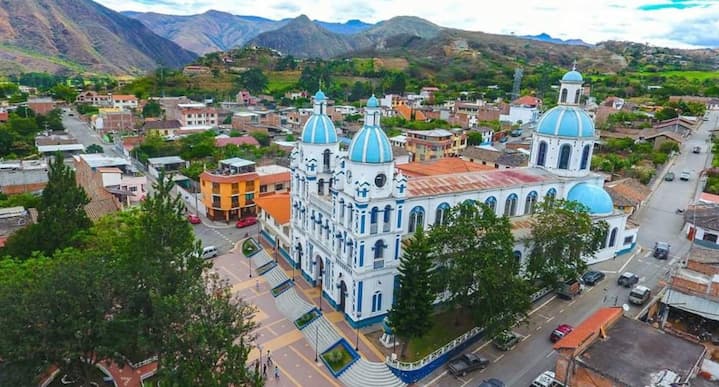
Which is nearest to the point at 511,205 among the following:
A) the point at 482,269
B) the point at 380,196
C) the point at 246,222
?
the point at 482,269

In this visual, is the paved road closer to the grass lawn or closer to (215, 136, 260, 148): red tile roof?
the grass lawn

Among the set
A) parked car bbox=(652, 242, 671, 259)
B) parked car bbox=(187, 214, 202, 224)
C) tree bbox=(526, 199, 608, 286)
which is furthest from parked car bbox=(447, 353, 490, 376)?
parked car bbox=(187, 214, 202, 224)

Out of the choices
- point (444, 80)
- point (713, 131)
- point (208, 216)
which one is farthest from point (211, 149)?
point (444, 80)

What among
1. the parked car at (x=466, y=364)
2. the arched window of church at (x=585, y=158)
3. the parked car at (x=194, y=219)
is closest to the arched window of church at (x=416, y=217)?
the parked car at (x=466, y=364)

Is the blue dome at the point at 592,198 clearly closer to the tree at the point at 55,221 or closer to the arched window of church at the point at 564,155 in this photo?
the arched window of church at the point at 564,155

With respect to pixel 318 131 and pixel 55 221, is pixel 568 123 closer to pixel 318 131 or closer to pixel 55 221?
pixel 318 131
